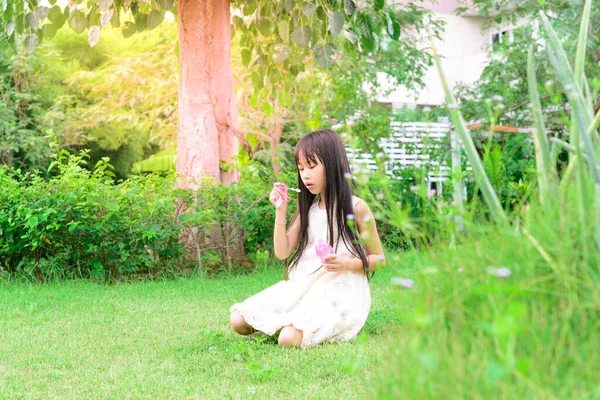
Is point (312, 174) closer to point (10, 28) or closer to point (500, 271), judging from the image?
point (500, 271)

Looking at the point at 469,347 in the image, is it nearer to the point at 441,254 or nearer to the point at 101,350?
the point at 441,254

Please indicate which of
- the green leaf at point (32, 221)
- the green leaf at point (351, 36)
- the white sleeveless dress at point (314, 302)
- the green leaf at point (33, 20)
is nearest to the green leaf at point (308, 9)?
the green leaf at point (351, 36)

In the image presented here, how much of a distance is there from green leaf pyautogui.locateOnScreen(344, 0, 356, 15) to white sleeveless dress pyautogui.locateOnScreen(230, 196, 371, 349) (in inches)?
87.8

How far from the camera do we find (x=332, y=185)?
12.0 ft

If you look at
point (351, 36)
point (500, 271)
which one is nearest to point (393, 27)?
point (351, 36)

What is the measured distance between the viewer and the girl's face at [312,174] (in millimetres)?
3604

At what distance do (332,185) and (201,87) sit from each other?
3234mm

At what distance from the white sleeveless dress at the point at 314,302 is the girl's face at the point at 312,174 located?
0.18m

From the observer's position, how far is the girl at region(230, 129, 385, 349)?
351 centimetres

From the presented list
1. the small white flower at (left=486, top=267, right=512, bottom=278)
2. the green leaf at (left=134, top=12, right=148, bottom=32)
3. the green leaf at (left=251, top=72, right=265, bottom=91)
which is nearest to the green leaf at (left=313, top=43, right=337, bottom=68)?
the green leaf at (left=251, top=72, right=265, bottom=91)

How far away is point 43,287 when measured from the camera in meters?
5.51

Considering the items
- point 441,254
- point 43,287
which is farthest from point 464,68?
point 441,254

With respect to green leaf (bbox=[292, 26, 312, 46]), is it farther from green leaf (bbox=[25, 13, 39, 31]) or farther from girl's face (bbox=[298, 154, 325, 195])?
girl's face (bbox=[298, 154, 325, 195])

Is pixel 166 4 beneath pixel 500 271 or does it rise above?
above
